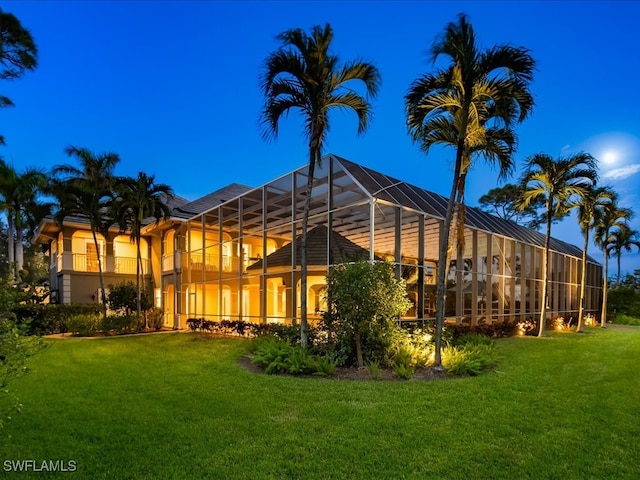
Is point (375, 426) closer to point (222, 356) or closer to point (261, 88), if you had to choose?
point (222, 356)

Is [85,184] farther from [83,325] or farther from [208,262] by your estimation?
[208,262]

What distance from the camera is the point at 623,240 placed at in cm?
2506

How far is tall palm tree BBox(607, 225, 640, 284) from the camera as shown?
2439 centimetres

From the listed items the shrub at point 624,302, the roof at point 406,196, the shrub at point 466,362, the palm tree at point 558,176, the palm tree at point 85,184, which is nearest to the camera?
the shrub at point 466,362

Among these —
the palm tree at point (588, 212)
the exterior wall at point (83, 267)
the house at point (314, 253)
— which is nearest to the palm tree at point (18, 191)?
the exterior wall at point (83, 267)

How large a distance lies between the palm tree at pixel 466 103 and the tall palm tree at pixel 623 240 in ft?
64.9

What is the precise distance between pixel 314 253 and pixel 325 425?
7.89 meters

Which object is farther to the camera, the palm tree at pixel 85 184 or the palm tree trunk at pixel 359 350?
the palm tree at pixel 85 184

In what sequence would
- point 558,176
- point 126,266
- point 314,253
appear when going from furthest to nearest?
point 126,266, point 558,176, point 314,253

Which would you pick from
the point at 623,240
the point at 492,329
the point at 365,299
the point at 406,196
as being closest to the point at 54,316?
the point at 365,299

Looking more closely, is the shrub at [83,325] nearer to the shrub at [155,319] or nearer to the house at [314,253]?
the shrub at [155,319]

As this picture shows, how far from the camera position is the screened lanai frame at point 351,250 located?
11.8 m

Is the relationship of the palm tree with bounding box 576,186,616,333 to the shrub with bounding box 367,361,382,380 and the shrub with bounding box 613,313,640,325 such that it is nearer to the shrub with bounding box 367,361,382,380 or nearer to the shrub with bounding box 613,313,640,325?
the shrub with bounding box 613,313,640,325

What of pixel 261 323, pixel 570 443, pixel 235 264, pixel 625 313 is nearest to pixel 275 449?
pixel 570 443
